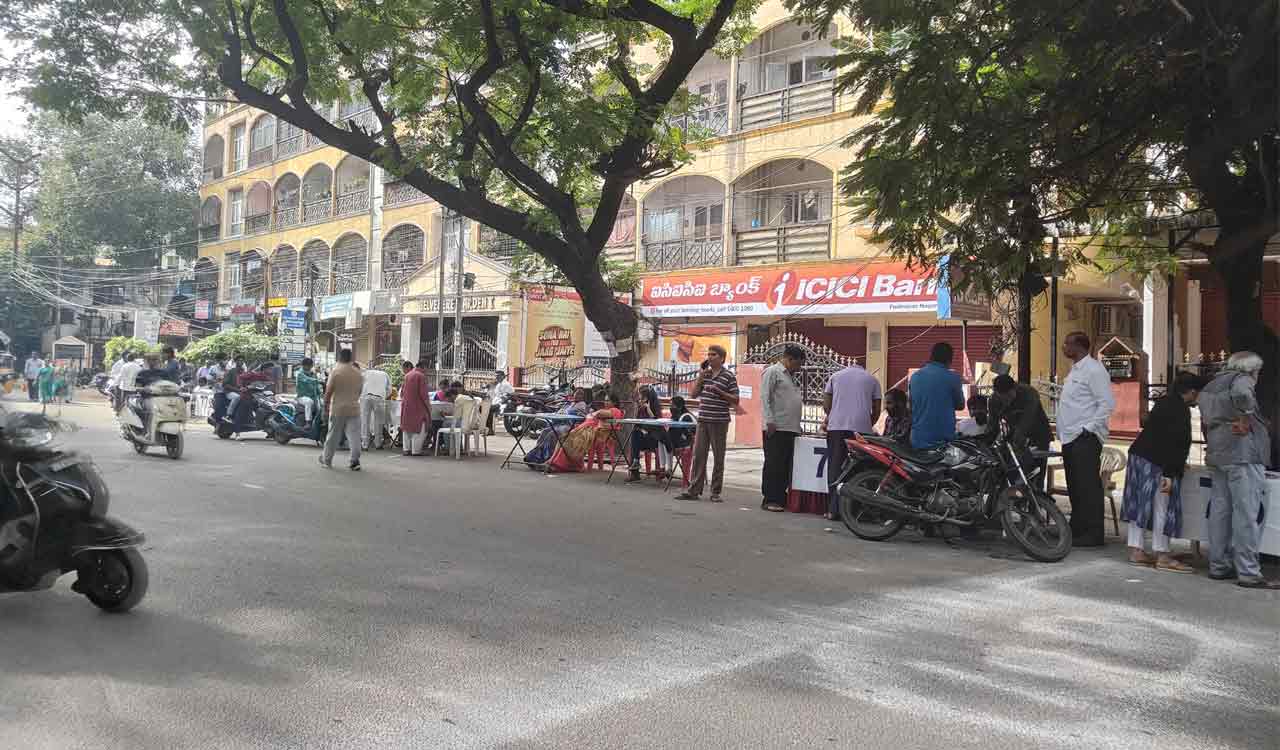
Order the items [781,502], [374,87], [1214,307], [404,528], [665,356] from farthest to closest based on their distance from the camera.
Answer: [665,356], [1214,307], [374,87], [781,502], [404,528]

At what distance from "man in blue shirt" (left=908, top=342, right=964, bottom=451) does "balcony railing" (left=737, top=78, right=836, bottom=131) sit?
14.7 m

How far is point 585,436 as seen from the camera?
44.9 feet

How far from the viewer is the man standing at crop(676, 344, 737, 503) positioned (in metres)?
11.1

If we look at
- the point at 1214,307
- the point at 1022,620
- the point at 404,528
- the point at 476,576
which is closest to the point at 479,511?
the point at 404,528

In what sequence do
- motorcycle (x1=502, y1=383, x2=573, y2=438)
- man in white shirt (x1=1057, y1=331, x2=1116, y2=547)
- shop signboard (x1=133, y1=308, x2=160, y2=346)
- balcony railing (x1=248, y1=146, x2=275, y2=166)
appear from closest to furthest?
1. man in white shirt (x1=1057, y1=331, x2=1116, y2=547)
2. motorcycle (x1=502, y1=383, x2=573, y2=438)
3. shop signboard (x1=133, y1=308, x2=160, y2=346)
4. balcony railing (x1=248, y1=146, x2=275, y2=166)

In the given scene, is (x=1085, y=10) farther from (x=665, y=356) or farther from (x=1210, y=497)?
(x=665, y=356)

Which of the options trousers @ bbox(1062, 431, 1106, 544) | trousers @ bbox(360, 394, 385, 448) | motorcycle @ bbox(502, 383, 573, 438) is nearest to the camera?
trousers @ bbox(1062, 431, 1106, 544)

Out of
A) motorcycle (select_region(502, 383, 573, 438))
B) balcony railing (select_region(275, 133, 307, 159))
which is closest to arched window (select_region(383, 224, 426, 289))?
balcony railing (select_region(275, 133, 307, 159))

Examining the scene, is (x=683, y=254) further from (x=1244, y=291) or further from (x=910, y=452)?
(x=910, y=452)

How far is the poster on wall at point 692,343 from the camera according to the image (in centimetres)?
2539

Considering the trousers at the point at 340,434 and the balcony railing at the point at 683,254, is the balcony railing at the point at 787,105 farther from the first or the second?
the trousers at the point at 340,434

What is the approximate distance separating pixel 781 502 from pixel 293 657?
6910 millimetres

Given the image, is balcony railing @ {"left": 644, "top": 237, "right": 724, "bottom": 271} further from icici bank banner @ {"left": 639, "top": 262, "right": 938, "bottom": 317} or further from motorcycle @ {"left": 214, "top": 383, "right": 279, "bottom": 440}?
motorcycle @ {"left": 214, "top": 383, "right": 279, "bottom": 440}

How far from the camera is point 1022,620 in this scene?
5.92m
